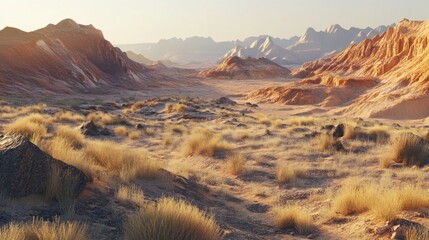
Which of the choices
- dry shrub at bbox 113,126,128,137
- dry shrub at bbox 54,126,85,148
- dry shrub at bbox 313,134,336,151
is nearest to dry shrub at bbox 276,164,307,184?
dry shrub at bbox 313,134,336,151

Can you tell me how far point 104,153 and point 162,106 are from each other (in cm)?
2827

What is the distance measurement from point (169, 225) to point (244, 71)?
123m

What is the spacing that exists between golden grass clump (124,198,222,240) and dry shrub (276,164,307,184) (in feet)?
18.6

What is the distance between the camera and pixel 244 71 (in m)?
126

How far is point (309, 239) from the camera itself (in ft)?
21.0

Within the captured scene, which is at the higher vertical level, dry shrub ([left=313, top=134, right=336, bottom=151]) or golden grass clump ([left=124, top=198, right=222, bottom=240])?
golden grass clump ([left=124, top=198, right=222, bottom=240])

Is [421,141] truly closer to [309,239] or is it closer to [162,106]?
[309,239]

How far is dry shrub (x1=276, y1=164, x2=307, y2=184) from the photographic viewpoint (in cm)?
1048

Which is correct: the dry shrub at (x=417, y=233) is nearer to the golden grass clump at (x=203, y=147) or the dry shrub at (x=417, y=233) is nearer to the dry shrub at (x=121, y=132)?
the golden grass clump at (x=203, y=147)

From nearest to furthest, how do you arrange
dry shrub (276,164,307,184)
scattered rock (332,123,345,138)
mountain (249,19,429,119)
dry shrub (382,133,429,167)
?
1. dry shrub (276,164,307,184)
2. dry shrub (382,133,429,167)
3. scattered rock (332,123,345,138)
4. mountain (249,19,429,119)

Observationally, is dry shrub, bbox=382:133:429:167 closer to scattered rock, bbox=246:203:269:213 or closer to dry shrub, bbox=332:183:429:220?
dry shrub, bbox=332:183:429:220

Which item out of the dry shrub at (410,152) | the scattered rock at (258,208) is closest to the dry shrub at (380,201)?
the scattered rock at (258,208)

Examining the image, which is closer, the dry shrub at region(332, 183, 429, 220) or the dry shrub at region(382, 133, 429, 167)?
the dry shrub at region(332, 183, 429, 220)

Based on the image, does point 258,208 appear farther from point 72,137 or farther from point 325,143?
point 72,137
